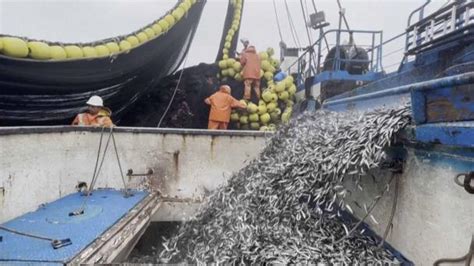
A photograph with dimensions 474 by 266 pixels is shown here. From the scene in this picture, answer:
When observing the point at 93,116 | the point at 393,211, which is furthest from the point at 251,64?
the point at 393,211

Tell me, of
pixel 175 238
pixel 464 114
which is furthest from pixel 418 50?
pixel 175 238

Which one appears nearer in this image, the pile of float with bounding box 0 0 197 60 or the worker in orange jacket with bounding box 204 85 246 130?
the pile of float with bounding box 0 0 197 60

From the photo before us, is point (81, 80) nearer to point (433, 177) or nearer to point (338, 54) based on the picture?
point (433, 177)

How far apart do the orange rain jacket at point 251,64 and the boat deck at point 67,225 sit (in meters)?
4.75

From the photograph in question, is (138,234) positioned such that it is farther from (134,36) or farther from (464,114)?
(134,36)

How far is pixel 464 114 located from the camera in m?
1.69

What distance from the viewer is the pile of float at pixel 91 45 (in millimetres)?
4027

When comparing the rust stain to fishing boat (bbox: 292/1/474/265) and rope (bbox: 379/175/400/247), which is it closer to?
fishing boat (bbox: 292/1/474/265)

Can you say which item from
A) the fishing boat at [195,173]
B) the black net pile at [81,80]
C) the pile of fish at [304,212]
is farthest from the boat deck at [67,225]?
the black net pile at [81,80]

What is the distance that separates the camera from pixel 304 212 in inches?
93.8

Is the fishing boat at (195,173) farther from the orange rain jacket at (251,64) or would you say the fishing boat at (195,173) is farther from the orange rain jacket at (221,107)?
the orange rain jacket at (251,64)

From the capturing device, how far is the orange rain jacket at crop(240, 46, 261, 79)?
789cm

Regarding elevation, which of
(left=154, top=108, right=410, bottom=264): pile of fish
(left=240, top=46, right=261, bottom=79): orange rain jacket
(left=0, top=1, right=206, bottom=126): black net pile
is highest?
(left=240, top=46, right=261, bottom=79): orange rain jacket

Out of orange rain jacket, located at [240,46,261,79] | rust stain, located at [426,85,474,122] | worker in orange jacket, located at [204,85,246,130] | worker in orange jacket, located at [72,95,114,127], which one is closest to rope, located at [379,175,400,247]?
rust stain, located at [426,85,474,122]
